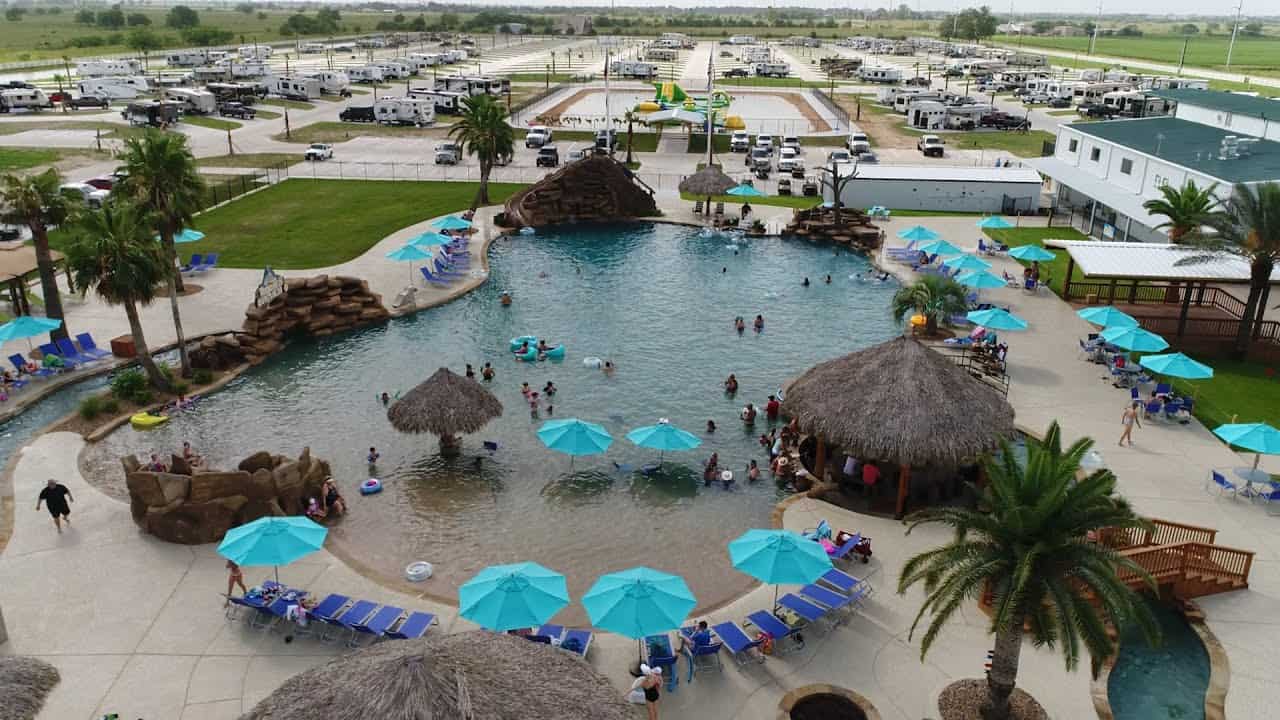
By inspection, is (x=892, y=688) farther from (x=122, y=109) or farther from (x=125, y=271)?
(x=122, y=109)

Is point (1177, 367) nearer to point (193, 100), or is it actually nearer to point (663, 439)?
point (663, 439)

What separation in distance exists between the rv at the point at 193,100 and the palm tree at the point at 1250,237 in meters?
92.9

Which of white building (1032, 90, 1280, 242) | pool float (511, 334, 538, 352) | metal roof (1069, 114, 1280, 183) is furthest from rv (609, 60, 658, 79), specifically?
pool float (511, 334, 538, 352)

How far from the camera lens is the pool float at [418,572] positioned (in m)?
21.3

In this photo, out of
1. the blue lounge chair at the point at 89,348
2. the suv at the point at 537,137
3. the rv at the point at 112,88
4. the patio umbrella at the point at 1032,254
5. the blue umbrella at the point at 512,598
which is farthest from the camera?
the rv at the point at 112,88

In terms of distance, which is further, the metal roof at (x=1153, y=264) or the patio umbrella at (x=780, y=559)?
the metal roof at (x=1153, y=264)

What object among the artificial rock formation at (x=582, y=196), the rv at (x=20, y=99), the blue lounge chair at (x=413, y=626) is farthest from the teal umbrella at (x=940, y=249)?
the rv at (x=20, y=99)

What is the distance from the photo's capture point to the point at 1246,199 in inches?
1283

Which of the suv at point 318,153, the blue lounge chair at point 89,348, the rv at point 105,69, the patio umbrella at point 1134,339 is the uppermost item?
the rv at point 105,69

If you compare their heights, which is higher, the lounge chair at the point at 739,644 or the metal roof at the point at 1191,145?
the metal roof at the point at 1191,145

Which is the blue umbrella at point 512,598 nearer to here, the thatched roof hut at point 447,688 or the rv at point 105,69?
the thatched roof hut at point 447,688

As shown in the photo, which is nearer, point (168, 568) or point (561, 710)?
point (561, 710)

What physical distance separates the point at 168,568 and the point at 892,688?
1661cm

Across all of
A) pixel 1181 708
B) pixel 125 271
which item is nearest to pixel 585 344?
pixel 125 271
